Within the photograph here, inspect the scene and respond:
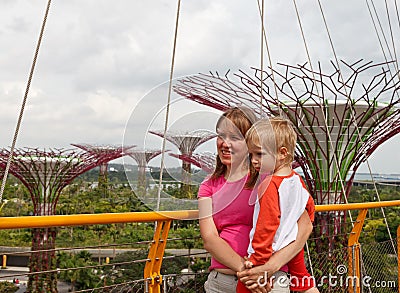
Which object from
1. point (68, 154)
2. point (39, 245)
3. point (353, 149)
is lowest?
point (39, 245)

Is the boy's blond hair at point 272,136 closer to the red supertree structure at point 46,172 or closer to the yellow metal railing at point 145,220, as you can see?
the yellow metal railing at point 145,220

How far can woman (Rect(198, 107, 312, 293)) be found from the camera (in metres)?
1.41

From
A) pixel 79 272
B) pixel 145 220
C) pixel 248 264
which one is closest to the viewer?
pixel 248 264

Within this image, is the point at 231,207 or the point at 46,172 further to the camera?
the point at 46,172

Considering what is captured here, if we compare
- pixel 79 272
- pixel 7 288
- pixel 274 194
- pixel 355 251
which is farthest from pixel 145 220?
pixel 7 288

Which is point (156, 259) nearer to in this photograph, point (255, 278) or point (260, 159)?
point (255, 278)

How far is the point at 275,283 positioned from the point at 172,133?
0.46m

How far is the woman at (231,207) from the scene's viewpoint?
1405mm

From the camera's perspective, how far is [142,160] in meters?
1.41

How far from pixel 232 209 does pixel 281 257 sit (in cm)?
17

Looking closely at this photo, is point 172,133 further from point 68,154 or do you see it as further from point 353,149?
point 68,154

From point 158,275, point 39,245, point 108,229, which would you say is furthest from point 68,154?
point 158,275

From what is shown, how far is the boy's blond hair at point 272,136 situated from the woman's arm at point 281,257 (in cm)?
18

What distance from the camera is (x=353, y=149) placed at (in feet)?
14.9
